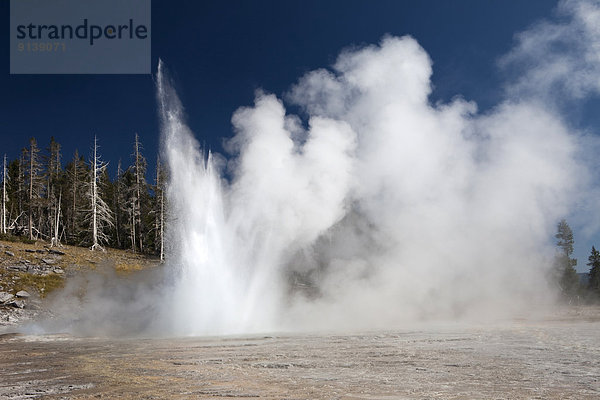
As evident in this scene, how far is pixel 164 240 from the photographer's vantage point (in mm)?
45938

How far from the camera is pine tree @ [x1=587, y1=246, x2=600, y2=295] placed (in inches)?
1700

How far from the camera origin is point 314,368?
9391 mm

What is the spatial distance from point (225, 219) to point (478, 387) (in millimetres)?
17242

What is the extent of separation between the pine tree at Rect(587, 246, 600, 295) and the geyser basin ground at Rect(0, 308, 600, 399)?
111ft

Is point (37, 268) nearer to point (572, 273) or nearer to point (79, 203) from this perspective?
point (79, 203)

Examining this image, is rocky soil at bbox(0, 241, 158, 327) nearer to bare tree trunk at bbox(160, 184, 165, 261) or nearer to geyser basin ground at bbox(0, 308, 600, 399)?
bare tree trunk at bbox(160, 184, 165, 261)

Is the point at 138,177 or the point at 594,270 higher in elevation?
the point at 138,177

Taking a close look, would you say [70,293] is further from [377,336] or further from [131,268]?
[377,336]

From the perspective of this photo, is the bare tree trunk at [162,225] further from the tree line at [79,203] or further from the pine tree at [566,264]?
the pine tree at [566,264]

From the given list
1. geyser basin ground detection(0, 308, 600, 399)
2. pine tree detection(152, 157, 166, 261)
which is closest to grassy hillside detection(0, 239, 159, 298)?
pine tree detection(152, 157, 166, 261)

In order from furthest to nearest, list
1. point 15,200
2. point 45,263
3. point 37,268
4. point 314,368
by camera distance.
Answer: point 15,200 < point 45,263 < point 37,268 < point 314,368

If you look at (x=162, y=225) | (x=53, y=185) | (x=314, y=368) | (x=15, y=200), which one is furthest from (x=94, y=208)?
(x=314, y=368)

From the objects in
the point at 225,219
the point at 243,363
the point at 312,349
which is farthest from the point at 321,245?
the point at 243,363

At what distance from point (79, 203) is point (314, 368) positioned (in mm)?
56490
